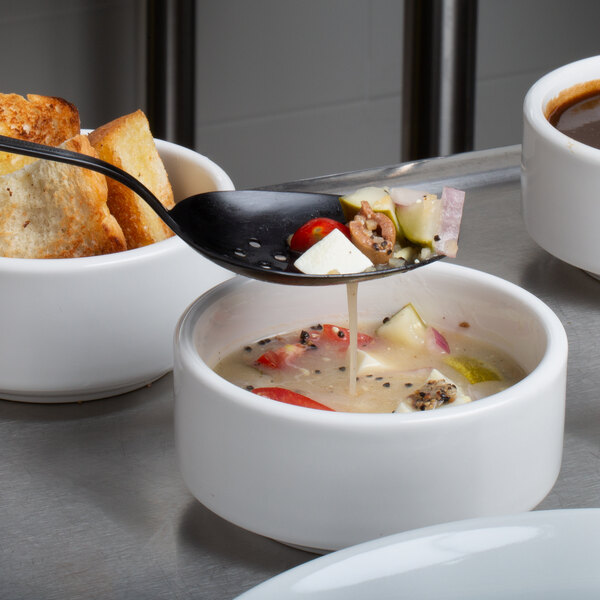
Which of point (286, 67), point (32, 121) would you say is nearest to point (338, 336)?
point (32, 121)

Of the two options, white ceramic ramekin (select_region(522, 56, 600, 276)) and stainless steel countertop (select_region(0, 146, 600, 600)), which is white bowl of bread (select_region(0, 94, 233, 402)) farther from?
white ceramic ramekin (select_region(522, 56, 600, 276))

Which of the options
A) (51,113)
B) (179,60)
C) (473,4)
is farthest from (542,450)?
(179,60)

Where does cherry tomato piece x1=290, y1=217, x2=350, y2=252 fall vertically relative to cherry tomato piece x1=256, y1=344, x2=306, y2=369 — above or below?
above

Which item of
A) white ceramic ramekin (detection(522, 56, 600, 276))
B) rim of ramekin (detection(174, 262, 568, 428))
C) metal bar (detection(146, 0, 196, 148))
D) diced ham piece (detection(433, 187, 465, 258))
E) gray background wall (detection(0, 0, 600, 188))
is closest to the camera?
rim of ramekin (detection(174, 262, 568, 428))

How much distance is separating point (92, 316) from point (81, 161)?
0.27 feet

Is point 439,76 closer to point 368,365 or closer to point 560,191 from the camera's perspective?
point 560,191

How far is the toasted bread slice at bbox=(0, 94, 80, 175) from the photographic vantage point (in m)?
0.75

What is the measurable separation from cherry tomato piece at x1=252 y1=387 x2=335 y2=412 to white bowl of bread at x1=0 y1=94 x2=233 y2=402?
0.11 meters

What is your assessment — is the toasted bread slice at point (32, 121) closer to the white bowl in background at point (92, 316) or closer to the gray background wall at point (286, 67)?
the white bowl in background at point (92, 316)

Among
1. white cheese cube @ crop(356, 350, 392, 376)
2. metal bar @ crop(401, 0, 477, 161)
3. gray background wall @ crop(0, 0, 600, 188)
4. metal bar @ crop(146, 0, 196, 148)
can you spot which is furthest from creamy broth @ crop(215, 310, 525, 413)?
gray background wall @ crop(0, 0, 600, 188)

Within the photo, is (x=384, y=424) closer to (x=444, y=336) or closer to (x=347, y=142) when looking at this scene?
(x=444, y=336)

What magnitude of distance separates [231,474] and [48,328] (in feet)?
0.55

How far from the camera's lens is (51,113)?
0.75 m

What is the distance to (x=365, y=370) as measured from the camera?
1.98 feet
